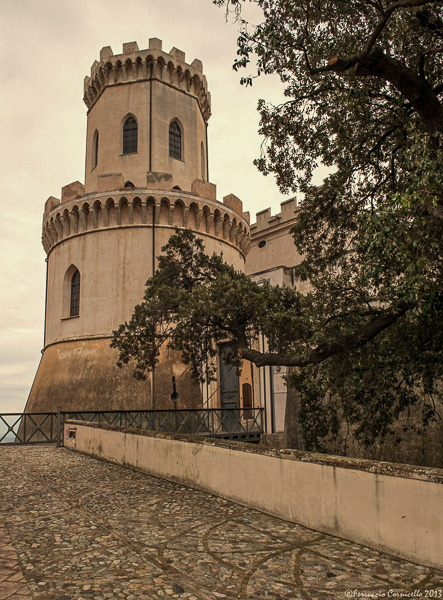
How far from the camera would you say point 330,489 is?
5996 millimetres

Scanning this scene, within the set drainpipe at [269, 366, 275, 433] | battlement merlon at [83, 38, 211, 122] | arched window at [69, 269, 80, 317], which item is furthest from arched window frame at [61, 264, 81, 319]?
drainpipe at [269, 366, 275, 433]

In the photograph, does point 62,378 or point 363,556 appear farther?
point 62,378

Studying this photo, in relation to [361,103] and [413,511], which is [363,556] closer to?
[413,511]

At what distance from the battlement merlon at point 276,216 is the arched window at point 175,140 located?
26.9 ft

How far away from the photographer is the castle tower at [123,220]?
2191cm

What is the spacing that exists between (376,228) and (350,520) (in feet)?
11.8

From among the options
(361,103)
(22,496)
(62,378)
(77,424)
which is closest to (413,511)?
(22,496)

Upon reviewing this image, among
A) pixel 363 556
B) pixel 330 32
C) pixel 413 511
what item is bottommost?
pixel 363 556

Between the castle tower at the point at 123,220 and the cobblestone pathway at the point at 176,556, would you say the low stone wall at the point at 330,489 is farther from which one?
the castle tower at the point at 123,220

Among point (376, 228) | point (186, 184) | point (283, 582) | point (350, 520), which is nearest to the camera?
point (283, 582)

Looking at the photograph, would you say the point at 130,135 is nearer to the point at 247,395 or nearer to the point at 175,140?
the point at 175,140

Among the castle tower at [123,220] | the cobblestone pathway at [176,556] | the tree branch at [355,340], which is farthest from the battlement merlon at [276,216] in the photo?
the cobblestone pathway at [176,556]

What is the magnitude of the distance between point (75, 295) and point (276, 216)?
14046 mm

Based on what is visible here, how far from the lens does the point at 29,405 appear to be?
2388 centimetres
